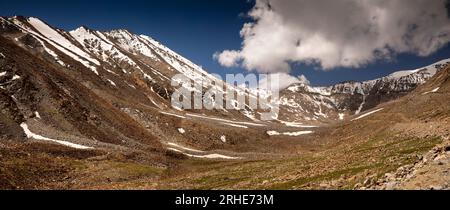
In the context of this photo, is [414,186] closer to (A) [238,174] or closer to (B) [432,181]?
(B) [432,181]

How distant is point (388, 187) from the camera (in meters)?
22.1

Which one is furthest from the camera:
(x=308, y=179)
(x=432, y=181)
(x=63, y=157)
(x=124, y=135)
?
(x=124, y=135)

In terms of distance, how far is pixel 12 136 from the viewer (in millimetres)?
79375

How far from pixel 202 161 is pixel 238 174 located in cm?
3628

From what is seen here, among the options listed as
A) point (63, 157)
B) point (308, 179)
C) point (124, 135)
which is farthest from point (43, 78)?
point (308, 179)
